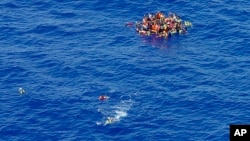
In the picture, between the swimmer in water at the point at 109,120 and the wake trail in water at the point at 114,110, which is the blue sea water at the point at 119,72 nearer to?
the wake trail in water at the point at 114,110

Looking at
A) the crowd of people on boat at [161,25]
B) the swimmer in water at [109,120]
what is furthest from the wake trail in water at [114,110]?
the crowd of people on boat at [161,25]

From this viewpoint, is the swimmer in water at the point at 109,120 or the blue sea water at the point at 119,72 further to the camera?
the swimmer in water at the point at 109,120

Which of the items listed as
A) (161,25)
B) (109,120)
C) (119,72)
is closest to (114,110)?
(109,120)

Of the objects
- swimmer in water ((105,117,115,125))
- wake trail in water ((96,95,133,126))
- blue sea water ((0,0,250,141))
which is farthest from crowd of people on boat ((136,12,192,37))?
swimmer in water ((105,117,115,125))

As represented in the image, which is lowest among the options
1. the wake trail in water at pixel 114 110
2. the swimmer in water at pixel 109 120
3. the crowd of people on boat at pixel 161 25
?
the swimmer in water at pixel 109 120

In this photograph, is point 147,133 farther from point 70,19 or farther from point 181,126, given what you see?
point 70,19

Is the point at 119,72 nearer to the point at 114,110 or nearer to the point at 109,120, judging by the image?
the point at 114,110

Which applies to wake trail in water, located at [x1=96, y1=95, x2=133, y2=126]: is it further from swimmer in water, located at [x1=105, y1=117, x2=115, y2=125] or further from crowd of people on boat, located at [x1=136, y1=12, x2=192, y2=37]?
crowd of people on boat, located at [x1=136, y1=12, x2=192, y2=37]

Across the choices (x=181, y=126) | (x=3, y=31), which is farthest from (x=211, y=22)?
(x=3, y=31)
